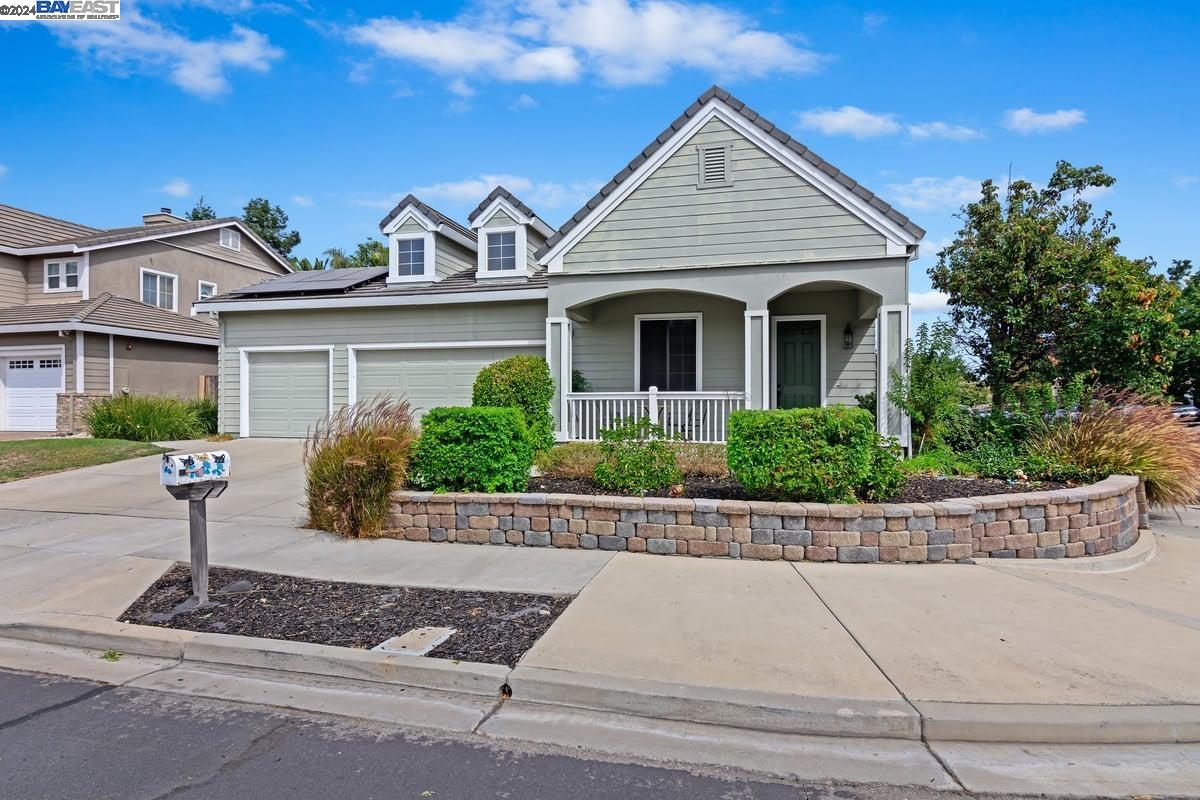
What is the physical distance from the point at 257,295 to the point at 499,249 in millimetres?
5970

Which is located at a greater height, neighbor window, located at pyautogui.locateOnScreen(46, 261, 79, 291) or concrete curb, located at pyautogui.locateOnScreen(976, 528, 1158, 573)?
neighbor window, located at pyautogui.locateOnScreen(46, 261, 79, 291)

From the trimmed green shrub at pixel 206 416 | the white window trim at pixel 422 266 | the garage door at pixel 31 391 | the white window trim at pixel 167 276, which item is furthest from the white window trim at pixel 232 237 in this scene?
the white window trim at pixel 422 266

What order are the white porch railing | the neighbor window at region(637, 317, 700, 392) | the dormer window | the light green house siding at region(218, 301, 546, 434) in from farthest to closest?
1. the dormer window
2. the light green house siding at region(218, 301, 546, 434)
3. the neighbor window at region(637, 317, 700, 392)
4. the white porch railing

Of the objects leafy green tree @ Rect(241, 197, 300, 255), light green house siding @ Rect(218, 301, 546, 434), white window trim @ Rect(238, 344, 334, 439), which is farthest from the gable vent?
leafy green tree @ Rect(241, 197, 300, 255)

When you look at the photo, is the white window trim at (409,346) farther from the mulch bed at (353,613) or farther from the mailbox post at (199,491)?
the mailbox post at (199,491)

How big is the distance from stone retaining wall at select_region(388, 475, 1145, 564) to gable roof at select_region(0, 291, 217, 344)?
54.4 ft

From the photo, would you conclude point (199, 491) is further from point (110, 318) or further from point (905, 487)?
point (110, 318)

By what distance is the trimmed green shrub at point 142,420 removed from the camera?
15.6 metres

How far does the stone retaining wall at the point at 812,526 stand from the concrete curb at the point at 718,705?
2.93 metres

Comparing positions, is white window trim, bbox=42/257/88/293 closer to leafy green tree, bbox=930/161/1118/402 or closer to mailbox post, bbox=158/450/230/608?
mailbox post, bbox=158/450/230/608

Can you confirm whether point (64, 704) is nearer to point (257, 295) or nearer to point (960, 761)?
point (960, 761)

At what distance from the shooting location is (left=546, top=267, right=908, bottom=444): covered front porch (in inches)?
471

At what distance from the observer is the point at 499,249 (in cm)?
1566

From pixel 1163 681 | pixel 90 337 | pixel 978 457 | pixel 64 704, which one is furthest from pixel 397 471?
pixel 90 337
